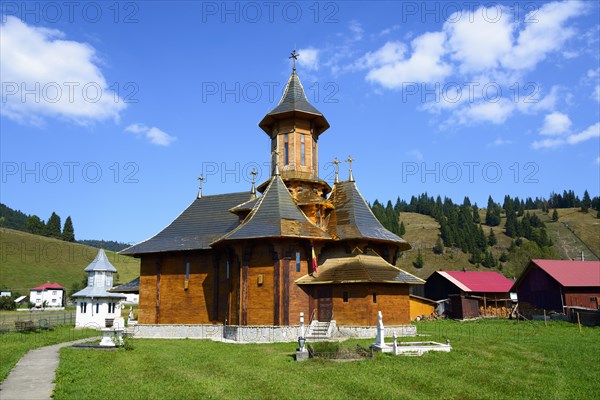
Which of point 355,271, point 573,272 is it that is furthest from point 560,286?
point 355,271

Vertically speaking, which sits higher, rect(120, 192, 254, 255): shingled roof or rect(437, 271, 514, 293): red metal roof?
rect(120, 192, 254, 255): shingled roof

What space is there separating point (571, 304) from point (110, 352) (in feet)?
131

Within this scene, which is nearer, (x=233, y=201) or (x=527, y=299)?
(x=233, y=201)

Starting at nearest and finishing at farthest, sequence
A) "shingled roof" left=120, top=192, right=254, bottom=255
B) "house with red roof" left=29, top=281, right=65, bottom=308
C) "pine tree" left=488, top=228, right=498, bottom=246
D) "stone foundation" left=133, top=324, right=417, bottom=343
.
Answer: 1. "stone foundation" left=133, top=324, right=417, bottom=343
2. "shingled roof" left=120, top=192, right=254, bottom=255
3. "house with red roof" left=29, top=281, right=65, bottom=308
4. "pine tree" left=488, top=228, right=498, bottom=246

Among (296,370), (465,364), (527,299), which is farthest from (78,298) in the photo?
(527,299)

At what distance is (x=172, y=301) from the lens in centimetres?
3378

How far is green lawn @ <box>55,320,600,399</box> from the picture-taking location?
47.7ft

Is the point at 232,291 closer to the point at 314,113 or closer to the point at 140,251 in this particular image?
the point at 140,251

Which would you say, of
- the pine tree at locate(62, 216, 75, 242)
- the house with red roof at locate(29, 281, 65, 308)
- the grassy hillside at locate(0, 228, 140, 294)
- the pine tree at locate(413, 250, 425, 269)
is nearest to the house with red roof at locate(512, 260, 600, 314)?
the pine tree at locate(413, 250, 425, 269)

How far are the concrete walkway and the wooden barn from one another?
39527 mm

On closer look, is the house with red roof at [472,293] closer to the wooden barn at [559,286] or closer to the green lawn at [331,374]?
the wooden barn at [559,286]

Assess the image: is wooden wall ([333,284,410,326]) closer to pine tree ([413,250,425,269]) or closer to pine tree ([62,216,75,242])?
pine tree ([413,250,425,269])

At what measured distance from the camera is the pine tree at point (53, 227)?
153625 mm

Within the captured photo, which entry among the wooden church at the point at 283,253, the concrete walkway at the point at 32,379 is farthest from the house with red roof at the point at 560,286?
the concrete walkway at the point at 32,379
